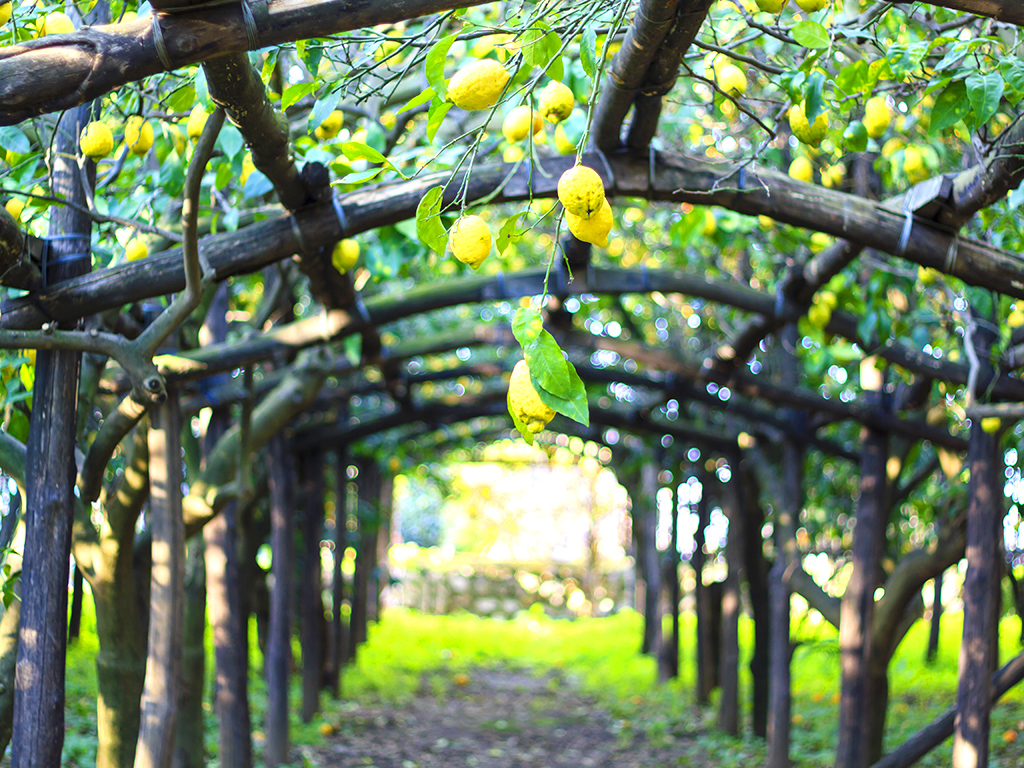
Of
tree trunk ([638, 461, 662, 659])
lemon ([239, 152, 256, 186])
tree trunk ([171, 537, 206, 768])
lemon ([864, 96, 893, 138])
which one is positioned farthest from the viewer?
tree trunk ([638, 461, 662, 659])

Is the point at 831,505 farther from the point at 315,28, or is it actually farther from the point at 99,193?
the point at 315,28

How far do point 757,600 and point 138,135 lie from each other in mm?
5484

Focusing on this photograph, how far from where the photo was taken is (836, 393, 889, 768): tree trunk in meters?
4.46

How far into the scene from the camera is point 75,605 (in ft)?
18.0

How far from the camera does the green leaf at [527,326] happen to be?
1.22 metres

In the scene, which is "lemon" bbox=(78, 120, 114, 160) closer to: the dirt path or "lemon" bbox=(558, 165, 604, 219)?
"lemon" bbox=(558, 165, 604, 219)

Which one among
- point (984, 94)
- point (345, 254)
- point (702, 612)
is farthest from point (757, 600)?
point (984, 94)

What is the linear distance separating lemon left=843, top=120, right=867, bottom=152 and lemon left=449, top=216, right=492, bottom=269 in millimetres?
1272

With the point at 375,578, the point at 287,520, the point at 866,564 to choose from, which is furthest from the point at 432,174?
the point at 375,578

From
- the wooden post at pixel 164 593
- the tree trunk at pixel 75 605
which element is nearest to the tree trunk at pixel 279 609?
the tree trunk at pixel 75 605

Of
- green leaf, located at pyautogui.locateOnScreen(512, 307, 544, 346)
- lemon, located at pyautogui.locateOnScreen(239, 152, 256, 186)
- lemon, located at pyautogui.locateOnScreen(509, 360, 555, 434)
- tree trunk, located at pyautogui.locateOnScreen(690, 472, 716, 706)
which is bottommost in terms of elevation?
tree trunk, located at pyautogui.locateOnScreen(690, 472, 716, 706)

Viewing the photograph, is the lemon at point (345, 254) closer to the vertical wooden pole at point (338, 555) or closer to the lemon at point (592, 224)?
the lemon at point (592, 224)

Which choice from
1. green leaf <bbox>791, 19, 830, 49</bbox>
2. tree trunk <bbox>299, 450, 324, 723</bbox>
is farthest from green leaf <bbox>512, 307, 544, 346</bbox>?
tree trunk <bbox>299, 450, 324, 723</bbox>

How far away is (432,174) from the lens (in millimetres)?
2553
